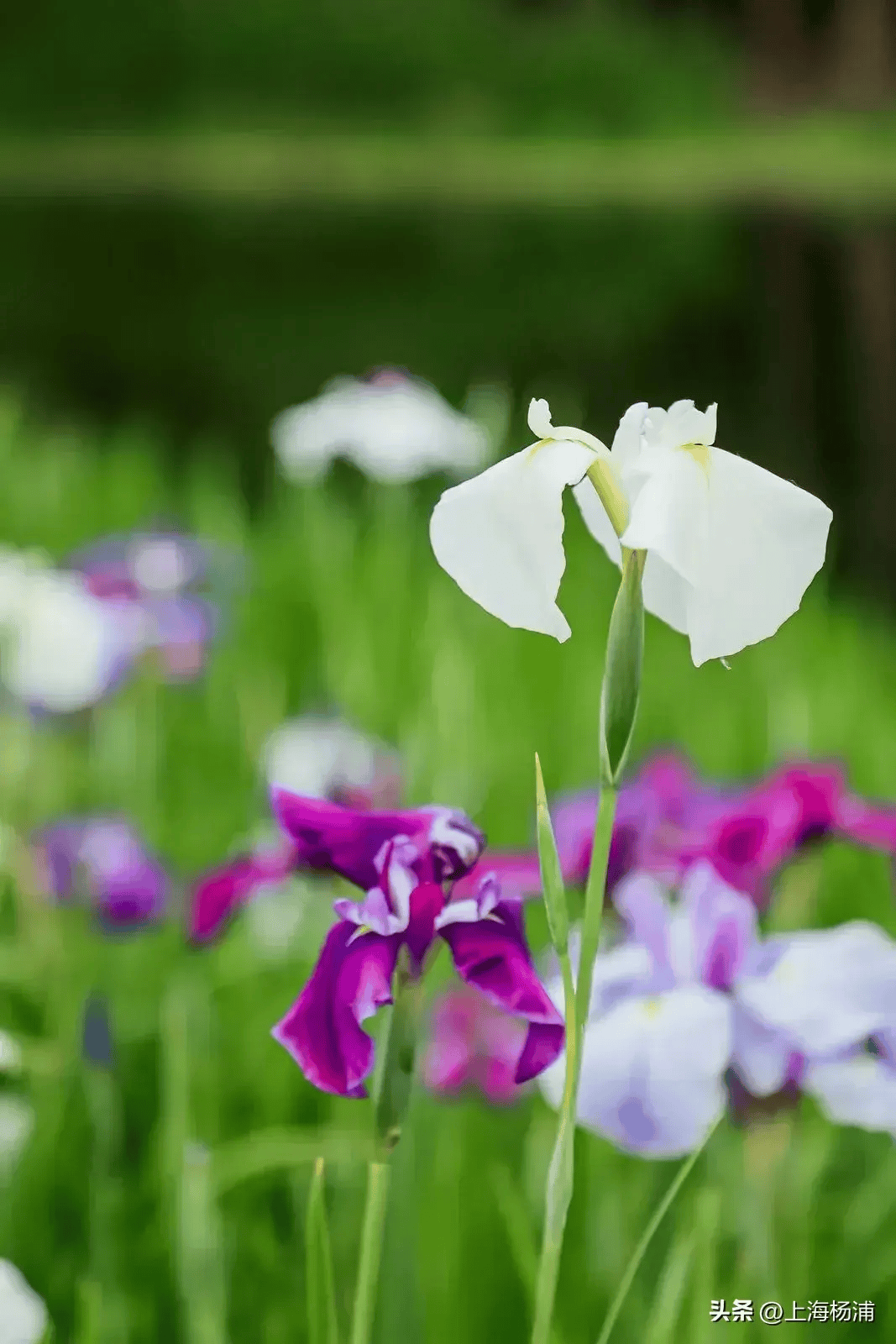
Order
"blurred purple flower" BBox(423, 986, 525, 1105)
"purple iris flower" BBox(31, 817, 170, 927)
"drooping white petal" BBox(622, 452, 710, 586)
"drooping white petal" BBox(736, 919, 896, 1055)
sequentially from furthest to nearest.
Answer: "purple iris flower" BBox(31, 817, 170, 927), "blurred purple flower" BBox(423, 986, 525, 1105), "drooping white petal" BBox(736, 919, 896, 1055), "drooping white petal" BBox(622, 452, 710, 586)

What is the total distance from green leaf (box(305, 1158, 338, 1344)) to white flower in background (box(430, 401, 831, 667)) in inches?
6.6

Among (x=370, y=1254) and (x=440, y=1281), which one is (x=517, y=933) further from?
(x=440, y=1281)

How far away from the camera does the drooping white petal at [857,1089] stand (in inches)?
18.8

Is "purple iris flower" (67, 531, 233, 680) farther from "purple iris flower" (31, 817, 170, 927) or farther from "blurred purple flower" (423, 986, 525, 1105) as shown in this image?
"blurred purple flower" (423, 986, 525, 1105)

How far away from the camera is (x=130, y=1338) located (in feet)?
2.31

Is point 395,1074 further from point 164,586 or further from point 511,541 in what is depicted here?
point 164,586

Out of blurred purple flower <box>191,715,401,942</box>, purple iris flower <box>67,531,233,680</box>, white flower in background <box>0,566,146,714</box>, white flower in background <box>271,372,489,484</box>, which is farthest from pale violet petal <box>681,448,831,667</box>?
white flower in background <box>271,372,489,484</box>

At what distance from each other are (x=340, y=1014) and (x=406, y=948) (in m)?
0.03

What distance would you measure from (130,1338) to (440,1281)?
0.15 meters

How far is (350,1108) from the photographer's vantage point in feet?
2.74

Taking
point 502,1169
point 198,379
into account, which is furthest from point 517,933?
point 198,379

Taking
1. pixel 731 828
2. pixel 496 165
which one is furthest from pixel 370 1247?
pixel 496 165

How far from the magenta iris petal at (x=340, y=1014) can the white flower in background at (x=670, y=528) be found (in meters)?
0.10

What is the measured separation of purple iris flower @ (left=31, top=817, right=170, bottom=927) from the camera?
2.89ft
